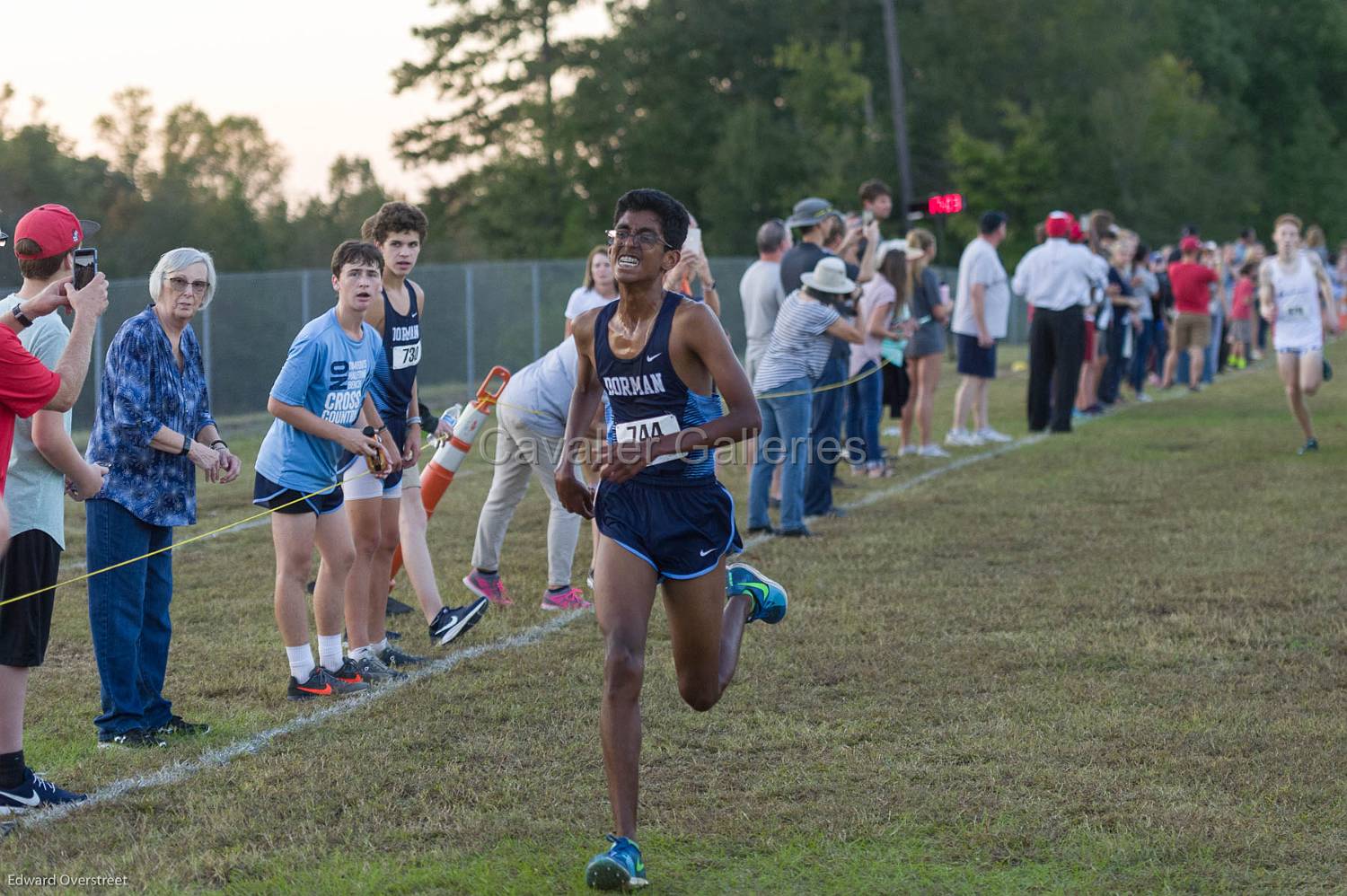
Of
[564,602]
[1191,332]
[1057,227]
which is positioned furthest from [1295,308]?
[564,602]

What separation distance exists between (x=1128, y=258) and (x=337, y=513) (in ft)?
50.7

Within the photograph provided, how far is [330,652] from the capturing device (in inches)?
267

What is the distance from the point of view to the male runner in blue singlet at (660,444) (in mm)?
4703

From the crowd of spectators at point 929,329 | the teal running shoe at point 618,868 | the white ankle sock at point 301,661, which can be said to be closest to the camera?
the teal running shoe at point 618,868

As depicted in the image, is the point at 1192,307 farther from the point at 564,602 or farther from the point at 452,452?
the point at 452,452

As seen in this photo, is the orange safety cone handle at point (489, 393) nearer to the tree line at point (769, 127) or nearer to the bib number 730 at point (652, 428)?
the bib number 730 at point (652, 428)

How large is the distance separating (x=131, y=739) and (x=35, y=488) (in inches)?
48.4

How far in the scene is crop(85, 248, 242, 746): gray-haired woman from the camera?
5.71 meters

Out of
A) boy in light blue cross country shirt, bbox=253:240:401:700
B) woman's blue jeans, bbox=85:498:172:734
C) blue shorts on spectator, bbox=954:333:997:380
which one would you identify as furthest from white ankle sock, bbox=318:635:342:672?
blue shorts on spectator, bbox=954:333:997:380

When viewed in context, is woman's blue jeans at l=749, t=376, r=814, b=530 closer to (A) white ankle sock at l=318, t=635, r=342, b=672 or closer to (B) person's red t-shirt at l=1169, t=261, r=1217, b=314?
(A) white ankle sock at l=318, t=635, r=342, b=672

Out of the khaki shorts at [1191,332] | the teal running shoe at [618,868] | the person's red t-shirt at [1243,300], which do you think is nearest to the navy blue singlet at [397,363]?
the teal running shoe at [618,868]

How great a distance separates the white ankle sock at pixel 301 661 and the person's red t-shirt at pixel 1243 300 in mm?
22757

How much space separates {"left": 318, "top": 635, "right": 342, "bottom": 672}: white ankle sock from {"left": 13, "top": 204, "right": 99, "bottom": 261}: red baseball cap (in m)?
2.28

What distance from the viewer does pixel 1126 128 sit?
165 ft
